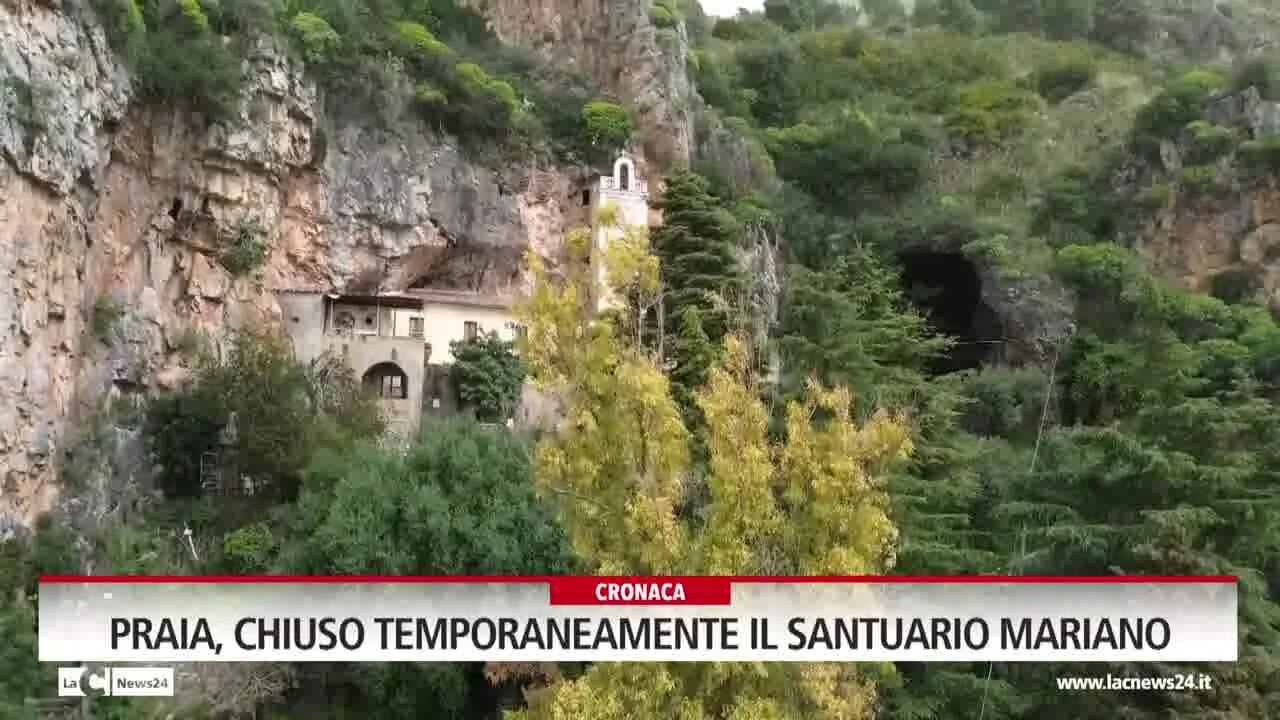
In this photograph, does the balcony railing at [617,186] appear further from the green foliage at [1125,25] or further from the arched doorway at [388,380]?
the green foliage at [1125,25]

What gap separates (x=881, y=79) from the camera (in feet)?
208

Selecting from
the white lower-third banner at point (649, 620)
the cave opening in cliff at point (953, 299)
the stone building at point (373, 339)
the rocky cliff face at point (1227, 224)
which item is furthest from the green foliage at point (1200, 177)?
the white lower-third banner at point (649, 620)

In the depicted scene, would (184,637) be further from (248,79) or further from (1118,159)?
(1118,159)

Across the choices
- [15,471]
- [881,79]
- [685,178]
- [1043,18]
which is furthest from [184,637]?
[1043,18]

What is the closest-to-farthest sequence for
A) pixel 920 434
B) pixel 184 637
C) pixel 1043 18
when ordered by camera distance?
pixel 184 637
pixel 920 434
pixel 1043 18

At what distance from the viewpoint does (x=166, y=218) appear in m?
31.1

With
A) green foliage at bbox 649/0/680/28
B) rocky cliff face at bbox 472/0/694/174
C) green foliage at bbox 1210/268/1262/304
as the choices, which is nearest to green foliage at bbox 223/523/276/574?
rocky cliff face at bbox 472/0/694/174

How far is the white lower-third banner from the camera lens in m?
11.1

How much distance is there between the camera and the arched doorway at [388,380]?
3241 centimetres

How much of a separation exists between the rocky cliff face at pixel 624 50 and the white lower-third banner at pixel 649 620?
2892cm

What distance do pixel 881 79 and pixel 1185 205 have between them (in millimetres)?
23747

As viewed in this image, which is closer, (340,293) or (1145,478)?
(1145,478)

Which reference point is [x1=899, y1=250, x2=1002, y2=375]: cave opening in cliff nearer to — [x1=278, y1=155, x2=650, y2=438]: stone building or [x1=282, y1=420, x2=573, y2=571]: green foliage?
[x1=278, y1=155, x2=650, y2=438]: stone building

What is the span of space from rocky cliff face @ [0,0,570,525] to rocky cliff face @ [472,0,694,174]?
4.81 metres
